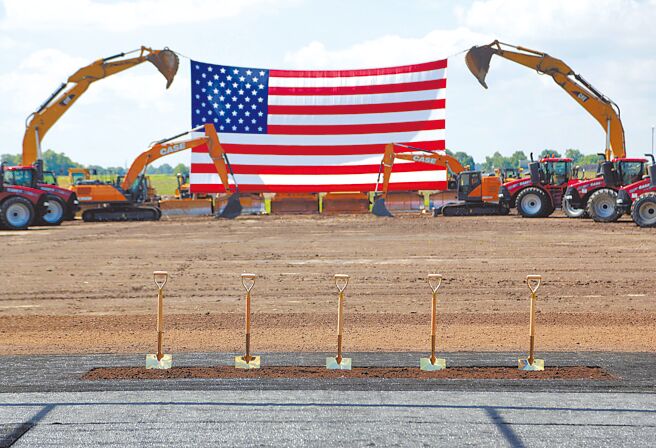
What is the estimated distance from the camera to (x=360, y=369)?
982 cm

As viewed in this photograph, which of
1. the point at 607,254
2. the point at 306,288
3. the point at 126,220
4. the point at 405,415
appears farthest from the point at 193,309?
the point at 126,220

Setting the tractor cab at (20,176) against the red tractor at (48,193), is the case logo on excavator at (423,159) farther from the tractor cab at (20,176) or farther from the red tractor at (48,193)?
the tractor cab at (20,176)

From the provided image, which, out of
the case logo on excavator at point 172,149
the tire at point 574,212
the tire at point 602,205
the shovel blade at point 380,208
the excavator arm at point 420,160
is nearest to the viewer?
the tire at point 602,205

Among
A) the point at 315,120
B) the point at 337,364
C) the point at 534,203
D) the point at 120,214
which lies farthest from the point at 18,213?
the point at 337,364

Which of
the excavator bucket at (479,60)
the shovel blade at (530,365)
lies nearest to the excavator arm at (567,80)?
the excavator bucket at (479,60)

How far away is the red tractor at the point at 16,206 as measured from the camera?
110ft

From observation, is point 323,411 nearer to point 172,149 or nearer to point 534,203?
point 534,203

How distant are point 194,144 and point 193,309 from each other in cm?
2654

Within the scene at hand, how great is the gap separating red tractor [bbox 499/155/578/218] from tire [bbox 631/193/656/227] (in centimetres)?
724

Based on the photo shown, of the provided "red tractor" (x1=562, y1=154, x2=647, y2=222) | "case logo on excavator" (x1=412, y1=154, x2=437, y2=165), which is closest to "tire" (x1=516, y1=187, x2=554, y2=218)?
"red tractor" (x1=562, y1=154, x2=647, y2=222)

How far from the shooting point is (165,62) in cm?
4259

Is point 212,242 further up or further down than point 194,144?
further down

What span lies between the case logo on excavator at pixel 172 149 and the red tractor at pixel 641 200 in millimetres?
19393

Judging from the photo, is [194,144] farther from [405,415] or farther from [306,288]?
[405,415]
